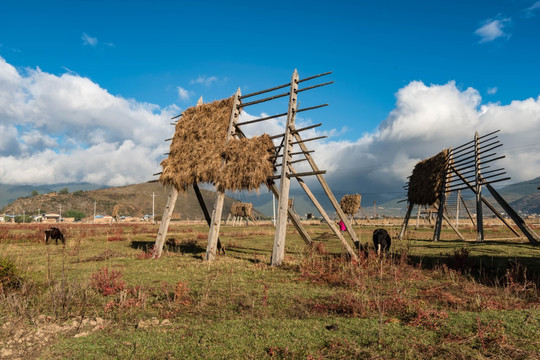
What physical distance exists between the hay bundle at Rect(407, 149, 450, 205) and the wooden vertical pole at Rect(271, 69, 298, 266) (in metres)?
13.6

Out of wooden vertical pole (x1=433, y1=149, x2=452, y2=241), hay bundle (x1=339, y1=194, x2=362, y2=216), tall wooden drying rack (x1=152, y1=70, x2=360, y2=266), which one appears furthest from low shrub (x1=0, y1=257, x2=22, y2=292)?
hay bundle (x1=339, y1=194, x2=362, y2=216)

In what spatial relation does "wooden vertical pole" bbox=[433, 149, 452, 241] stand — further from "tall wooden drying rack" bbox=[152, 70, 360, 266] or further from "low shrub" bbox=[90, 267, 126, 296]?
"low shrub" bbox=[90, 267, 126, 296]

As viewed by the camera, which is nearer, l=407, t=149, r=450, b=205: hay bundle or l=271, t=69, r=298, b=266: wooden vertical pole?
l=271, t=69, r=298, b=266: wooden vertical pole

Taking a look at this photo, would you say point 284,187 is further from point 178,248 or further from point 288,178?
point 178,248

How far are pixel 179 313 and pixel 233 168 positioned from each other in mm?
6175

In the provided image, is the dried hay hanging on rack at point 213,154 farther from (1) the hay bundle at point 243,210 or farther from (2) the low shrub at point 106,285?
(1) the hay bundle at point 243,210

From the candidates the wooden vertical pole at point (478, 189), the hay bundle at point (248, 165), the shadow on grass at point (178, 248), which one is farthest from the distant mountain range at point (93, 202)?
the hay bundle at point (248, 165)

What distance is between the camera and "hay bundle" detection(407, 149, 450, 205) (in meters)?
19.9

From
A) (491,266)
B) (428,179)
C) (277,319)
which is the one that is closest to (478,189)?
(428,179)

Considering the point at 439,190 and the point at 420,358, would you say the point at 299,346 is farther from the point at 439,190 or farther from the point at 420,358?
the point at 439,190

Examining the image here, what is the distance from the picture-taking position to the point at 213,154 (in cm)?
1158

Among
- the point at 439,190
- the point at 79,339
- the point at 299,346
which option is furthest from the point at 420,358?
the point at 439,190

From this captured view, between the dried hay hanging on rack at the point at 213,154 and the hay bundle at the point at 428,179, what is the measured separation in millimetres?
14075

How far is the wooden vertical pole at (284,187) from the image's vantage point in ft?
32.3
